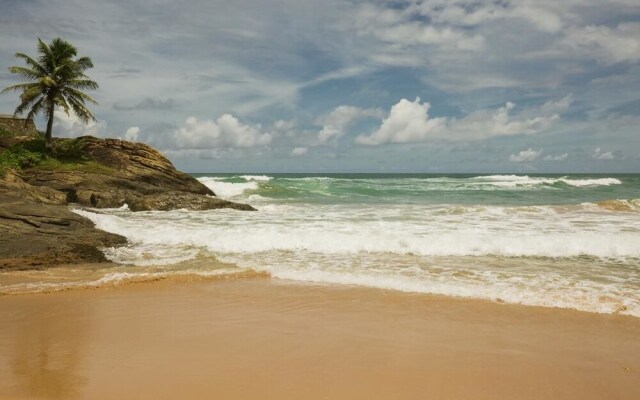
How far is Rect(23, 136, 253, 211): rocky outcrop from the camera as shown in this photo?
18.2 meters

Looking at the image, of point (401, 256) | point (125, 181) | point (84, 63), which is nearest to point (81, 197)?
point (125, 181)

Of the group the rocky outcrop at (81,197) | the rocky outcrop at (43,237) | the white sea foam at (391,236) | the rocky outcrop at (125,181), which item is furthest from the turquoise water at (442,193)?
the rocky outcrop at (43,237)

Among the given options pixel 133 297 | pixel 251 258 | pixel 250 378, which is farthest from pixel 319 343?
pixel 251 258

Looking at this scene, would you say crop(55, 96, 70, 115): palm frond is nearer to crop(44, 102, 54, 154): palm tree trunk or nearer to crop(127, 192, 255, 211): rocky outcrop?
crop(44, 102, 54, 154): palm tree trunk

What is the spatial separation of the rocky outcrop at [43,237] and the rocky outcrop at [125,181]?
691cm

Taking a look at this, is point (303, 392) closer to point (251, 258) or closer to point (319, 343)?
point (319, 343)

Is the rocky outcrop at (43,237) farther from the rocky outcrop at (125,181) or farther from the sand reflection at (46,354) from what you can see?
the rocky outcrop at (125,181)

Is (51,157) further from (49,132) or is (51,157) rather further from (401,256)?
(401,256)

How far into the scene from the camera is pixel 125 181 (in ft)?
69.1

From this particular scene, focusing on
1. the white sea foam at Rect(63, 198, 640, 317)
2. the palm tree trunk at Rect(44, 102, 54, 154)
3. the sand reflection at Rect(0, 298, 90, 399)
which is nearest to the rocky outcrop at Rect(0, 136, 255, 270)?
the palm tree trunk at Rect(44, 102, 54, 154)

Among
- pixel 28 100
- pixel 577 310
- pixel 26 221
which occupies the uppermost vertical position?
pixel 28 100

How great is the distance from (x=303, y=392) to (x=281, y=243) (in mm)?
7583

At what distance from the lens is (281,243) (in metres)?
11.2

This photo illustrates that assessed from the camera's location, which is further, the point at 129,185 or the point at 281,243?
the point at 129,185
